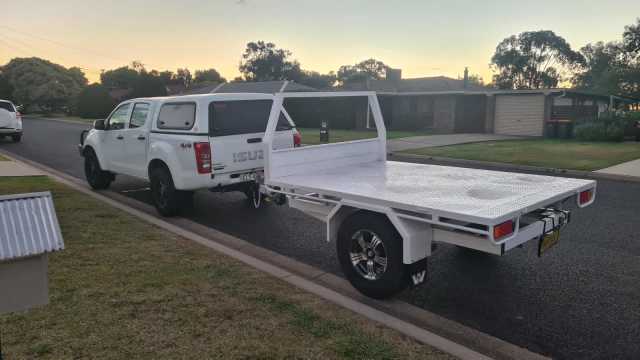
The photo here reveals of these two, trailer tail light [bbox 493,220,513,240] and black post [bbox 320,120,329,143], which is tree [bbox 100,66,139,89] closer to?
black post [bbox 320,120,329,143]

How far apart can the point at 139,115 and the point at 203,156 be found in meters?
2.29

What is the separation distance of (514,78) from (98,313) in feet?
239

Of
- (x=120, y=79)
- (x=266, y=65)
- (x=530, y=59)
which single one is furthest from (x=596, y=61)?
(x=120, y=79)

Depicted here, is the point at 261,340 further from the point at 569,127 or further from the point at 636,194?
the point at 569,127

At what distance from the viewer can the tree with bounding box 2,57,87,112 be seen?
3152 inches

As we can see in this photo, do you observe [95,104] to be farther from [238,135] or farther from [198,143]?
[198,143]

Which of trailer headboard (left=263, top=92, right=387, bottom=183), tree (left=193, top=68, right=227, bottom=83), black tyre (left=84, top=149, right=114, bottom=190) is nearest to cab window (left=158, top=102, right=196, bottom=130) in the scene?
trailer headboard (left=263, top=92, right=387, bottom=183)

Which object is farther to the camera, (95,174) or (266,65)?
(266,65)

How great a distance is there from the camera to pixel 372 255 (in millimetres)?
4625

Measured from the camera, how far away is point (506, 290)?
16.5ft

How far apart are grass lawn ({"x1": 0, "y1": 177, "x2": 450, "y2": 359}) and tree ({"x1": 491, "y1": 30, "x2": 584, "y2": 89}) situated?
2743 inches

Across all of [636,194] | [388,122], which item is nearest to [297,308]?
[636,194]

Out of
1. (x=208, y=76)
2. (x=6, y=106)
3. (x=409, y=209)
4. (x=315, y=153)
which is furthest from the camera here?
(x=208, y=76)

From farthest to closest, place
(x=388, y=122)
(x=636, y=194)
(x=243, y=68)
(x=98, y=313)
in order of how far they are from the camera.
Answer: (x=243, y=68), (x=388, y=122), (x=636, y=194), (x=98, y=313)
